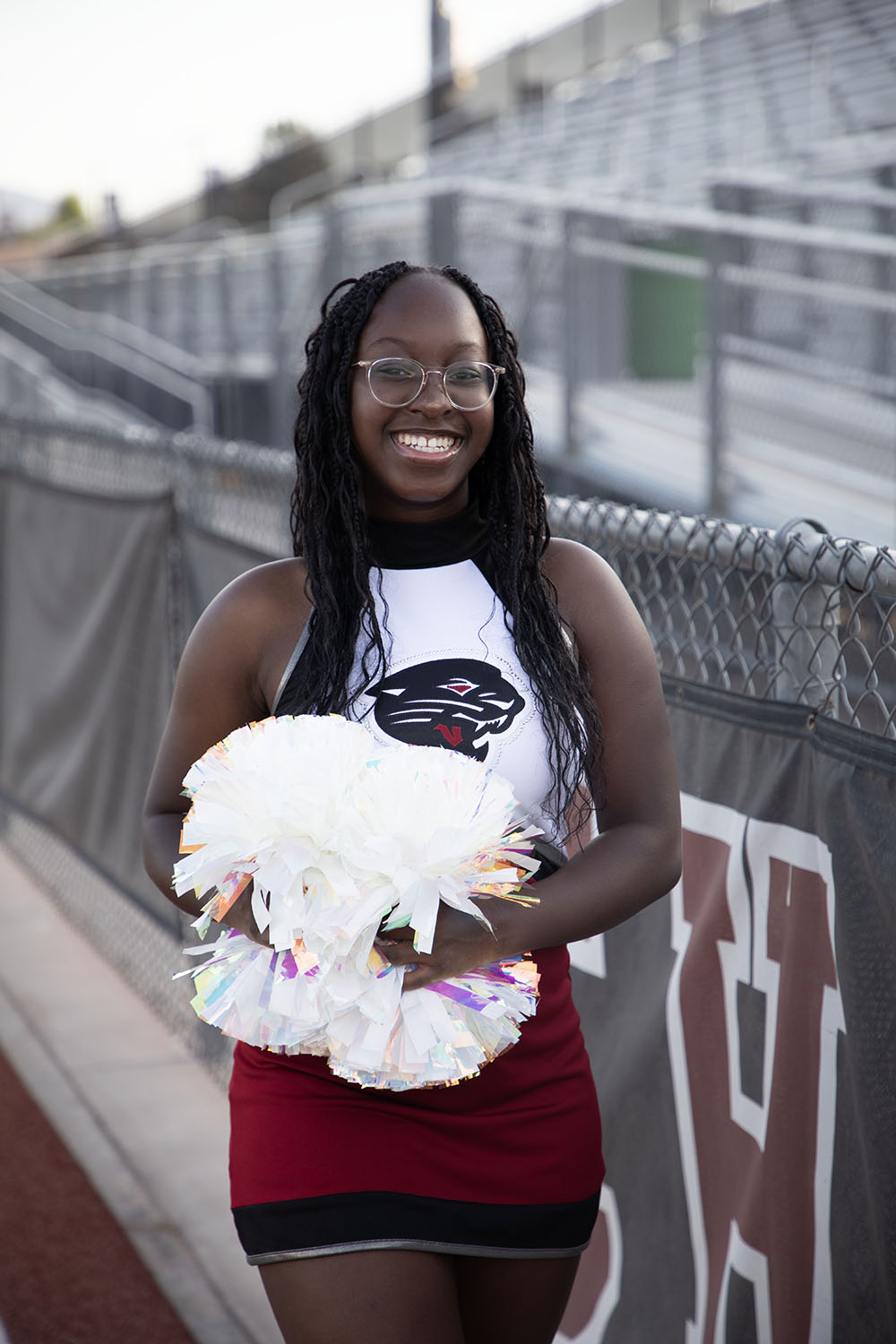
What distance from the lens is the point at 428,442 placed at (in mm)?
2178

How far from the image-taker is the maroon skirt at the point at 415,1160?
1965 mm

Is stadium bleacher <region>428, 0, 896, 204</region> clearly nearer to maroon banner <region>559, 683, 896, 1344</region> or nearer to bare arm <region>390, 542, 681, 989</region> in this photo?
maroon banner <region>559, 683, 896, 1344</region>

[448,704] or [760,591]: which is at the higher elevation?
[448,704]

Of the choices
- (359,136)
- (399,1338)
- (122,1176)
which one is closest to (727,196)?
(122,1176)

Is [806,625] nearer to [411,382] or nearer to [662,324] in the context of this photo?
[411,382]

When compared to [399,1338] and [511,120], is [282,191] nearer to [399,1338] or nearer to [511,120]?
[511,120]

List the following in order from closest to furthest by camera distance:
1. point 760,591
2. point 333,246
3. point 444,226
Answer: point 760,591 → point 444,226 → point 333,246

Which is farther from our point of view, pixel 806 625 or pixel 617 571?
pixel 617 571

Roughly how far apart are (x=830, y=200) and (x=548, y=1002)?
6620mm

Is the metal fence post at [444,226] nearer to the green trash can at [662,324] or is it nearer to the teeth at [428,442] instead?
the green trash can at [662,324]

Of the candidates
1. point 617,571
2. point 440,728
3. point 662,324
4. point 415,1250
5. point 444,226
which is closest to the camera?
point 415,1250

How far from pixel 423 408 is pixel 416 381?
0.14ft

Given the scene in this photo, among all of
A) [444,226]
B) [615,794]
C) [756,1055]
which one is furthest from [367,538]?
[444,226]

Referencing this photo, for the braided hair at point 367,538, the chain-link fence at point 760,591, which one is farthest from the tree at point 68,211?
the braided hair at point 367,538
